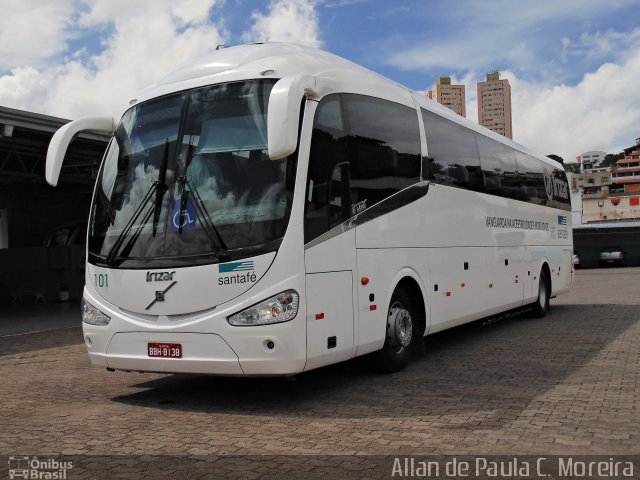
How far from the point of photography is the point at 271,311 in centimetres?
615

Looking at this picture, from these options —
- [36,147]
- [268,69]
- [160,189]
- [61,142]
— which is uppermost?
[36,147]

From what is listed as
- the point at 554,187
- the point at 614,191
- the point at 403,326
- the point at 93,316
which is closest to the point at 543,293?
the point at 554,187

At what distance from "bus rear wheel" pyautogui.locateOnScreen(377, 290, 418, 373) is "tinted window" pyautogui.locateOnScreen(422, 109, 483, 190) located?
187 cm

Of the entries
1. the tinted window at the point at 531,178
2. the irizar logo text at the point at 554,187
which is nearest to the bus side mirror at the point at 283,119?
the tinted window at the point at 531,178

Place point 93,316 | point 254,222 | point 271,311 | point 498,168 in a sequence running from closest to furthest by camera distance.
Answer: point 271,311, point 254,222, point 93,316, point 498,168

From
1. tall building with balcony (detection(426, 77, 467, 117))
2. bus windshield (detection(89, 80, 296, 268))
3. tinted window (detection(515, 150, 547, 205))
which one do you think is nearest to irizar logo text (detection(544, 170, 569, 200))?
tinted window (detection(515, 150, 547, 205))

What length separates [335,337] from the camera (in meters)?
6.71

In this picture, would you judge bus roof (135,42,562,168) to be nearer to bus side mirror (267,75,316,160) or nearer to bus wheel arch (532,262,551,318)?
bus side mirror (267,75,316,160)

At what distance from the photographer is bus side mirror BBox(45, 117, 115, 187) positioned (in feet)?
23.5

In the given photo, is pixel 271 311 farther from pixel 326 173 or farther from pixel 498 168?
pixel 498 168

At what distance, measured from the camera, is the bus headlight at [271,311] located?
6145 millimetres

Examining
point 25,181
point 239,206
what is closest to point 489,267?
point 239,206

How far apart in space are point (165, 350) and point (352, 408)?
1.90 m

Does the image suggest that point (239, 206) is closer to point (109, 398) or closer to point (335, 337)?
point (335, 337)
